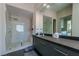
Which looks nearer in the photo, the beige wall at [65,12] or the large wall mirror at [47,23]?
the beige wall at [65,12]

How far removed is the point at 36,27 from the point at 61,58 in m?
1.68

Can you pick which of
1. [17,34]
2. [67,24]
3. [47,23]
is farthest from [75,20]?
[17,34]

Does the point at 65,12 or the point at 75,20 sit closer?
the point at 75,20

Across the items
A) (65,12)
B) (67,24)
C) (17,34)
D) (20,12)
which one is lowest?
(17,34)

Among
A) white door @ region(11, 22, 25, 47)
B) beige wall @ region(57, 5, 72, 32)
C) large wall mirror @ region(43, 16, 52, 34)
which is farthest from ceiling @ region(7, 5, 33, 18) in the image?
beige wall @ region(57, 5, 72, 32)

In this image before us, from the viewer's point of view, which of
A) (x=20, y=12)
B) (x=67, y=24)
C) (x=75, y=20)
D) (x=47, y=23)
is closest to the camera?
(x=75, y=20)

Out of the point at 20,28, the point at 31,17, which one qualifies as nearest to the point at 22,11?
the point at 31,17

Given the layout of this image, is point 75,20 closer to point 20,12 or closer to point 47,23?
point 47,23

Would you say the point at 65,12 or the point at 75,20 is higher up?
the point at 65,12

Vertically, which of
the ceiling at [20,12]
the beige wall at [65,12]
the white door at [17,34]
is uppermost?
the ceiling at [20,12]

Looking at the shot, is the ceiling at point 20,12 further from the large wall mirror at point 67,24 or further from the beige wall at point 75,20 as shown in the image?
the beige wall at point 75,20

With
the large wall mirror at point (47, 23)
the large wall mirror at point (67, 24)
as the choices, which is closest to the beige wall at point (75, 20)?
the large wall mirror at point (67, 24)

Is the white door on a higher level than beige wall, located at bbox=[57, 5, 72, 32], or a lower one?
lower

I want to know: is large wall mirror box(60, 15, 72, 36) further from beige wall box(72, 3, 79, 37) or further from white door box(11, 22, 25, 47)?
white door box(11, 22, 25, 47)
